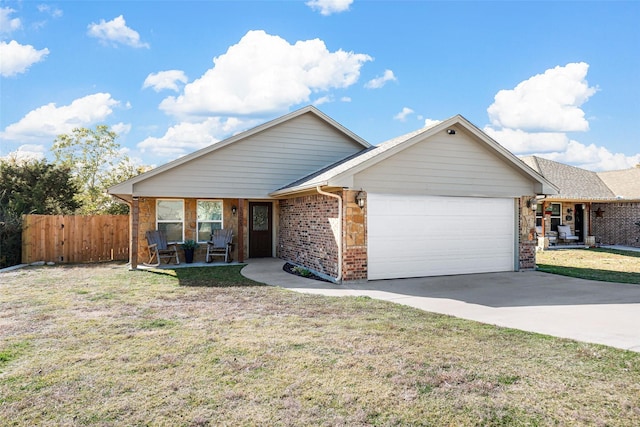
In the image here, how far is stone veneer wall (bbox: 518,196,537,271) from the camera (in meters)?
11.3

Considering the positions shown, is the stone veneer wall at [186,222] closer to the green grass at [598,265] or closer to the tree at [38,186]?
the tree at [38,186]

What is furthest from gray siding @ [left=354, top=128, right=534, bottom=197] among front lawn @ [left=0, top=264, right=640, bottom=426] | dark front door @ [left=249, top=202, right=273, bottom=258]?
dark front door @ [left=249, top=202, right=273, bottom=258]

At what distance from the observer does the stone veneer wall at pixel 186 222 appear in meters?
13.0

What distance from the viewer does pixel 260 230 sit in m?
14.7

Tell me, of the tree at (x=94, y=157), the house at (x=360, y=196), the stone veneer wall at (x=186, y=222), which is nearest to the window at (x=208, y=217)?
the house at (x=360, y=196)

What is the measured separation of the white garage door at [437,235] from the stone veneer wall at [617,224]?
44.7 feet

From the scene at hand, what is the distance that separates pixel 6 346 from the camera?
4.59 metres

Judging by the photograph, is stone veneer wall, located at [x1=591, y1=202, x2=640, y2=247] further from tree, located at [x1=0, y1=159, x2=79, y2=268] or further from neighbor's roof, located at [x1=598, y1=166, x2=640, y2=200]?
tree, located at [x1=0, y1=159, x2=79, y2=268]

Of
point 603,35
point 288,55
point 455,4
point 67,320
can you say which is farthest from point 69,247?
point 603,35

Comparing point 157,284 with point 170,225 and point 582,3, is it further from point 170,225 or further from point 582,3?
point 582,3

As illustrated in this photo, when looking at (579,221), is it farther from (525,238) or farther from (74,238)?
(74,238)

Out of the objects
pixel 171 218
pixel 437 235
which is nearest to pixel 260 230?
pixel 171 218

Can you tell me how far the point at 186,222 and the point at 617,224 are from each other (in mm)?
21414

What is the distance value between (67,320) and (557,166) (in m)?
24.4
